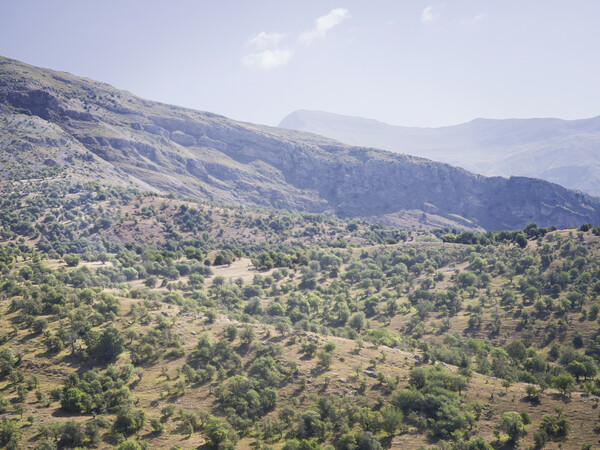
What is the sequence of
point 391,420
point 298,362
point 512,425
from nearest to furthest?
point 512,425 < point 391,420 < point 298,362

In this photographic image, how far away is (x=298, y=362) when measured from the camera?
42625 mm

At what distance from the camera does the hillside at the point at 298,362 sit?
31469mm

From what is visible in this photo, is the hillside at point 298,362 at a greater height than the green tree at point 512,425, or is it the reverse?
the green tree at point 512,425

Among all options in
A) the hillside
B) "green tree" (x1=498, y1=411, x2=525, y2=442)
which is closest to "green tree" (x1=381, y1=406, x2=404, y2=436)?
the hillside

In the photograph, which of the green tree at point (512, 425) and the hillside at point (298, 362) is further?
the hillside at point (298, 362)

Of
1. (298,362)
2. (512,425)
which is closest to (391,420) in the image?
(512,425)

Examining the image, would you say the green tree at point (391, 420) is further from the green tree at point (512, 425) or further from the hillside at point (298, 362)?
A: the green tree at point (512, 425)

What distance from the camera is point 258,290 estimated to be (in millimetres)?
88625

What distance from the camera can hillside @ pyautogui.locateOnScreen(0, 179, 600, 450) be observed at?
3147 centimetres

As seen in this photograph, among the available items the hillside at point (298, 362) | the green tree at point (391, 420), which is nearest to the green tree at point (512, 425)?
the hillside at point (298, 362)

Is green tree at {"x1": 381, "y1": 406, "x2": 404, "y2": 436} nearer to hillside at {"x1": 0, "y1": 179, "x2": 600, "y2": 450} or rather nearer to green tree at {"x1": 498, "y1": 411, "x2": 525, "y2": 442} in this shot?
hillside at {"x1": 0, "y1": 179, "x2": 600, "y2": 450}

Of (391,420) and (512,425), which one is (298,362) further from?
(512,425)

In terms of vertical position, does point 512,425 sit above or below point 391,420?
above

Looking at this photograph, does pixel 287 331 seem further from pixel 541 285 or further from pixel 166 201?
pixel 166 201
